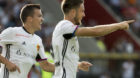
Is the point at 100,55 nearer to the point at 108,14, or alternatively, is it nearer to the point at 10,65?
the point at 108,14

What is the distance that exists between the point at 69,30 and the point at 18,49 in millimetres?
1508

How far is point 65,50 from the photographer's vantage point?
6.77 m

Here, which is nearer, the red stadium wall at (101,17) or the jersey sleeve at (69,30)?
the jersey sleeve at (69,30)

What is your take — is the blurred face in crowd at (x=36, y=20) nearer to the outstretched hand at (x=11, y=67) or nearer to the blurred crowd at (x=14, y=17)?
the outstretched hand at (x=11, y=67)

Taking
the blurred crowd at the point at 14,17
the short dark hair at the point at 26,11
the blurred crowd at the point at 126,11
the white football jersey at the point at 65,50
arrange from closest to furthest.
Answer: the white football jersey at the point at 65,50 → the short dark hair at the point at 26,11 → the blurred crowd at the point at 14,17 → the blurred crowd at the point at 126,11

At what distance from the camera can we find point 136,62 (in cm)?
1897

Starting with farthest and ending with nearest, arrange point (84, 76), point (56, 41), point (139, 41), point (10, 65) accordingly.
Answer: point (139, 41)
point (84, 76)
point (10, 65)
point (56, 41)

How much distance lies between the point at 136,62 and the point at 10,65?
1176cm

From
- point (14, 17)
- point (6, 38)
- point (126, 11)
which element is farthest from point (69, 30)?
point (126, 11)

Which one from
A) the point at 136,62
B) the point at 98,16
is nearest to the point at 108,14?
the point at 98,16

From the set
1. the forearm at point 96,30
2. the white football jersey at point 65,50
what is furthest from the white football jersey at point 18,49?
the forearm at point 96,30

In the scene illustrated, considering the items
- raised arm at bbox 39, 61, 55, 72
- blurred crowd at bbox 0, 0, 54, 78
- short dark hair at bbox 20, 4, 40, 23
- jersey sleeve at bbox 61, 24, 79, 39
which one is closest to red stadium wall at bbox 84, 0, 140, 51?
blurred crowd at bbox 0, 0, 54, 78

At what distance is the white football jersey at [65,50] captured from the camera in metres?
6.71

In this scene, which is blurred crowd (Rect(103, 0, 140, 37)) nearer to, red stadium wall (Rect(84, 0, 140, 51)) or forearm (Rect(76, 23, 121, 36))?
red stadium wall (Rect(84, 0, 140, 51))
